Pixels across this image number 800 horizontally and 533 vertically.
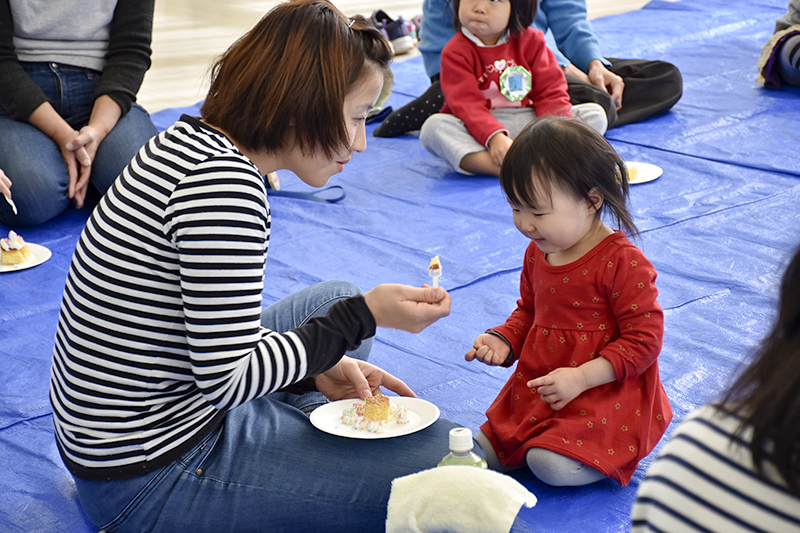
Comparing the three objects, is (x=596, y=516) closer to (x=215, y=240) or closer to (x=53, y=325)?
(x=215, y=240)

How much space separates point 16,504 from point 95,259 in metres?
0.50

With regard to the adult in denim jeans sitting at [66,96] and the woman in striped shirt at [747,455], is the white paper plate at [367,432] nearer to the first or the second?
the woman in striped shirt at [747,455]

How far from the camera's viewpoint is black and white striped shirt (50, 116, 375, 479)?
86 cm

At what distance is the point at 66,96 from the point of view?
7.48 feet

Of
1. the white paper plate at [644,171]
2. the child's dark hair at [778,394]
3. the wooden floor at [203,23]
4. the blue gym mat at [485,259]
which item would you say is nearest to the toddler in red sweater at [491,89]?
the blue gym mat at [485,259]

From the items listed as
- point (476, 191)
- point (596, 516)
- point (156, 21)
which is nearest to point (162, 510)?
point (596, 516)

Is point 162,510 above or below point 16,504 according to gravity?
above

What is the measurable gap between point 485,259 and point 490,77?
2.72 ft

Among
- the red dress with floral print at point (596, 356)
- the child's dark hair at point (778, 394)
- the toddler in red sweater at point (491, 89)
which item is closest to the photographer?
the child's dark hair at point (778, 394)

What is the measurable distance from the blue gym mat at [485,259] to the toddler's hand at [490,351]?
0.52 feet

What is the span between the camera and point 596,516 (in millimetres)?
1067

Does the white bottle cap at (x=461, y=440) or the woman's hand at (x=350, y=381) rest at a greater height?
the white bottle cap at (x=461, y=440)

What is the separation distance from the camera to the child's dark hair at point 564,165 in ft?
3.58

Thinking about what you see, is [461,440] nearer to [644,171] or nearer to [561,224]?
[561,224]
